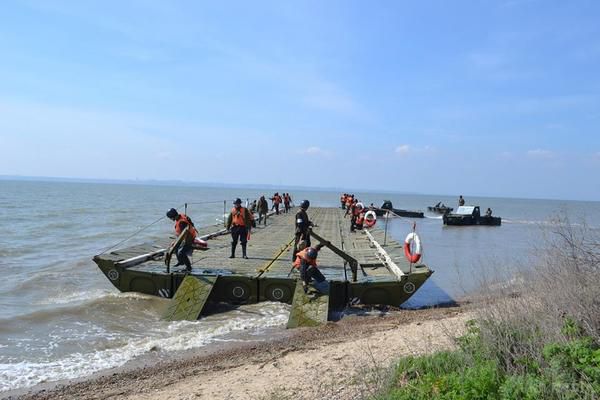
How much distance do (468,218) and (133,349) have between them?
39944 millimetres

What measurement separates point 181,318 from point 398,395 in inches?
265

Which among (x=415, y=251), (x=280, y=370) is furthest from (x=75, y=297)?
(x=415, y=251)

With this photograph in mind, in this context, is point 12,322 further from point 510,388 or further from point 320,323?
point 510,388

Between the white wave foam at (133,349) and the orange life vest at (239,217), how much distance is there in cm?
335

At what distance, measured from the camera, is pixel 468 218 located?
44.4 meters

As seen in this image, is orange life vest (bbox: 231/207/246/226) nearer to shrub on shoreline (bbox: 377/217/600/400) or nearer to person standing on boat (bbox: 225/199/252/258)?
person standing on boat (bbox: 225/199/252/258)

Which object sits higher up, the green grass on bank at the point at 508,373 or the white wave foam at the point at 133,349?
the green grass on bank at the point at 508,373

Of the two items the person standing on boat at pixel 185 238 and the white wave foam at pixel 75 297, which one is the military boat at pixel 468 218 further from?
the person standing on boat at pixel 185 238

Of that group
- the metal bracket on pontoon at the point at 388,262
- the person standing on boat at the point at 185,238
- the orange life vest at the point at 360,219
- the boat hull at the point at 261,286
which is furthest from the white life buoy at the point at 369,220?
the person standing on boat at the point at 185,238

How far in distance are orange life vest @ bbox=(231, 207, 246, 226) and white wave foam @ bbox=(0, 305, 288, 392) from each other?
132 inches

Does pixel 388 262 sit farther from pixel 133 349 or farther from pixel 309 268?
pixel 133 349

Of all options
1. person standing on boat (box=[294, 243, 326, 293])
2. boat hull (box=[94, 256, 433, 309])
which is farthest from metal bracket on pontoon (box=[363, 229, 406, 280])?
person standing on boat (box=[294, 243, 326, 293])

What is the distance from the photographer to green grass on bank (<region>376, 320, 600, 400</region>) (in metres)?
4.14

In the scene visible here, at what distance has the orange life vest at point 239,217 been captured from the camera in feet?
44.7
